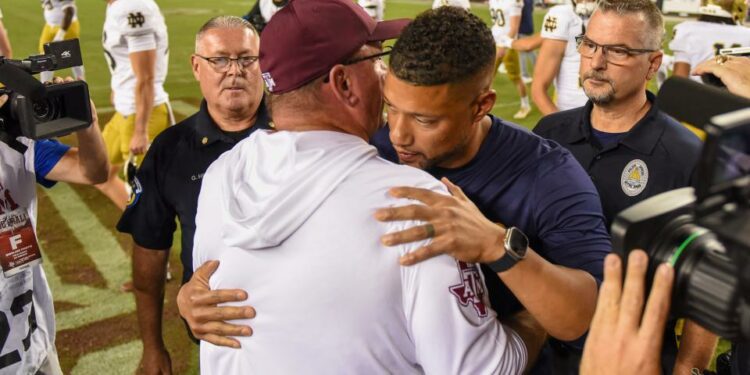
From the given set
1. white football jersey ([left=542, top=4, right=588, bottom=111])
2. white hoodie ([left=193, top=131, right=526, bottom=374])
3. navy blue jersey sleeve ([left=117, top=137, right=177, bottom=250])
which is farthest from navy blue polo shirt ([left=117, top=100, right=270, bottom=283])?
white football jersey ([left=542, top=4, right=588, bottom=111])

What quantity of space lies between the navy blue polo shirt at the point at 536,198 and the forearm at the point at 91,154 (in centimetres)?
143

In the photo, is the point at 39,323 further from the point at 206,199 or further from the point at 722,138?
the point at 722,138

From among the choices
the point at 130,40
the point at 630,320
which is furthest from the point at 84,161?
the point at 130,40

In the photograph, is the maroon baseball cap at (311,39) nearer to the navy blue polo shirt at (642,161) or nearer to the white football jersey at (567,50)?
the navy blue polo shirt at (642,161)

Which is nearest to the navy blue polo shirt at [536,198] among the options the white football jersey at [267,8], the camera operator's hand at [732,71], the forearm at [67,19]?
the camera operator's hand at [732,71]

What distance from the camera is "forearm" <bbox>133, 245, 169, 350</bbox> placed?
260 cm

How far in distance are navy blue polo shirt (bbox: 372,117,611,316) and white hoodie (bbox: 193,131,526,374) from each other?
0.30 meters

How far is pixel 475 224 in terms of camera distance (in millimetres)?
1273

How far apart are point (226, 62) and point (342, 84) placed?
1.54 m

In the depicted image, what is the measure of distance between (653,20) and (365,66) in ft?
5.51

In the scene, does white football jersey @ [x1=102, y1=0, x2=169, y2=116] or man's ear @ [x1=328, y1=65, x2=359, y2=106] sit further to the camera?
white football jersey @ [x1=102, y1=0, x2=169, y2=116]

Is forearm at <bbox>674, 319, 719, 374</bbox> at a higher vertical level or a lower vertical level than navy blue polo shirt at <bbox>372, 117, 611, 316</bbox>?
lower

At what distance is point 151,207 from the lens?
253cm

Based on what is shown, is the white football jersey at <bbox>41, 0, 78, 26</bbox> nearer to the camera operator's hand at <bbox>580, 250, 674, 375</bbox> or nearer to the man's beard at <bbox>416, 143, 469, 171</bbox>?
the man's beard at <bbox>416, 143, 469, 171</bbox>
